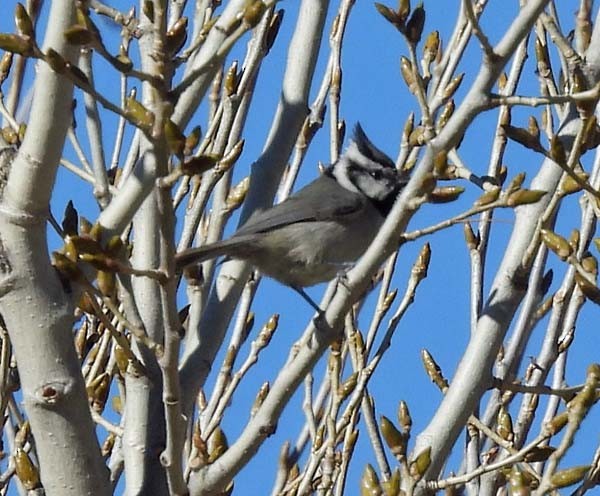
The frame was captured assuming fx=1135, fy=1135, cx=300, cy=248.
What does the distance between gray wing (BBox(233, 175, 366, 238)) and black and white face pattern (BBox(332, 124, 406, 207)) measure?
6 cm

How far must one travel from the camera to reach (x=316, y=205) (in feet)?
12.2

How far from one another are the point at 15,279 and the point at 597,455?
4.13 feet

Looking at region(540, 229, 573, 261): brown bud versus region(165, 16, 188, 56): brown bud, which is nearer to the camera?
region(165, 16, 188, 56): brown bud

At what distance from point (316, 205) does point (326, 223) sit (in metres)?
0.07

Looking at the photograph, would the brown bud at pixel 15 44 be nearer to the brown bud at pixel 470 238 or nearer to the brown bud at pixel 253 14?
the brown bud at pixel 253 14

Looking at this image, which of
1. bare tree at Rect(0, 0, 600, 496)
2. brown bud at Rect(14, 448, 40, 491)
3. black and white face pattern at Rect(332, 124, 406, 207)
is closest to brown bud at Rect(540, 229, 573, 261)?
bare tree at Rect(0, 0, 600, 496)

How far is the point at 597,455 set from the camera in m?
2.40

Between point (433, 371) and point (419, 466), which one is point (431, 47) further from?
point (419, 466)

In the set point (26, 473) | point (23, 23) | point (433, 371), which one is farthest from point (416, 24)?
point (26, 473)

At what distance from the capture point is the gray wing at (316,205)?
3438 mm

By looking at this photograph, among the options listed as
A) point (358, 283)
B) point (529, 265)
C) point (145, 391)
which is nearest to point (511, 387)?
point (529, 265)

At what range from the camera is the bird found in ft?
11.4

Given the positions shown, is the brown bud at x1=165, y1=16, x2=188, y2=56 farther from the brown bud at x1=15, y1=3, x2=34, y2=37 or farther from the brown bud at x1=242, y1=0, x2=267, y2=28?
the brown bud at x1=15, y1=3, x2=34, y2=37

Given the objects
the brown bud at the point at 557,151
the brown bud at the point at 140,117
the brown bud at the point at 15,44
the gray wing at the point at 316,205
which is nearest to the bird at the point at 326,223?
the gray wing at the point at 316,205
